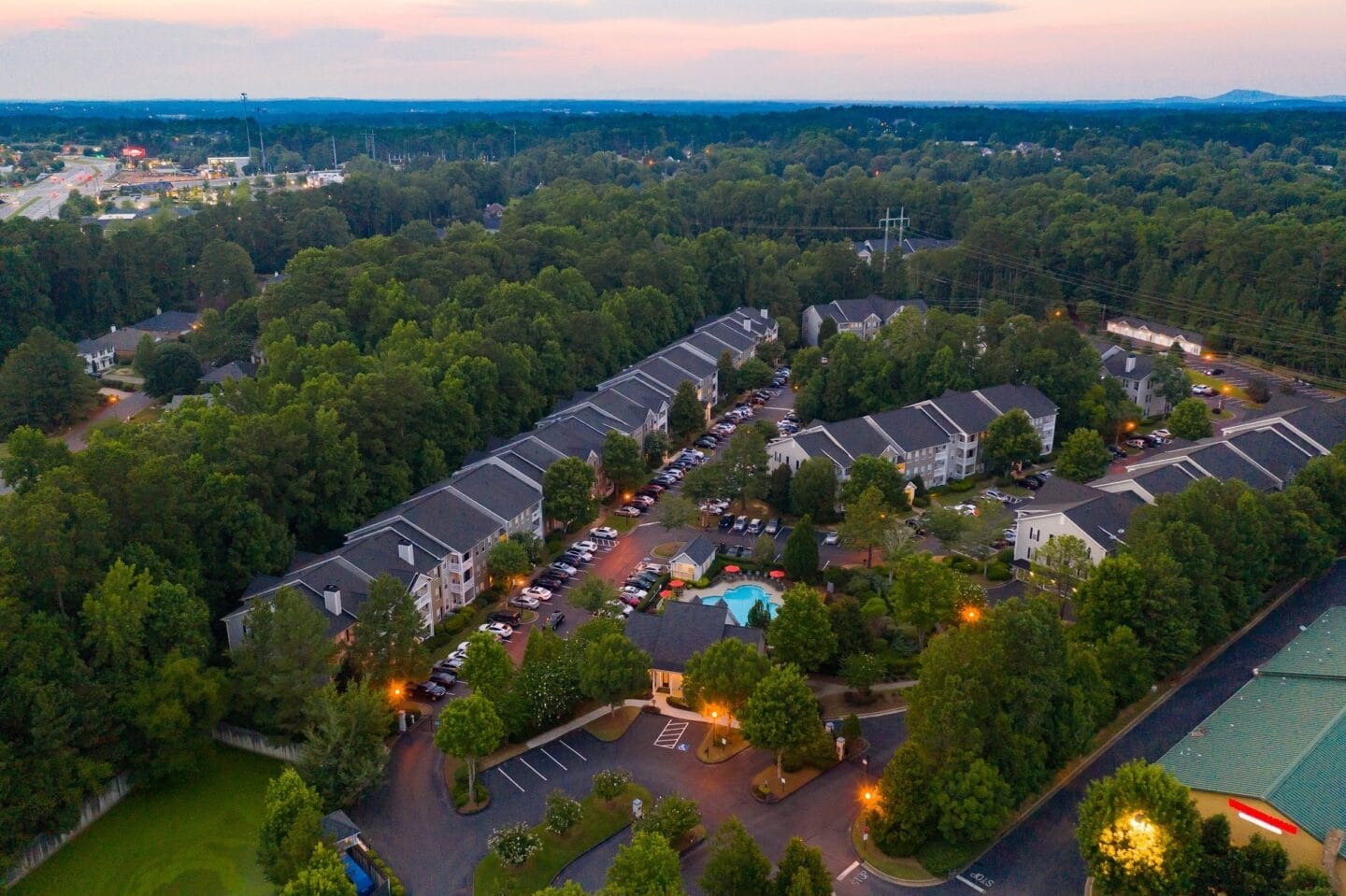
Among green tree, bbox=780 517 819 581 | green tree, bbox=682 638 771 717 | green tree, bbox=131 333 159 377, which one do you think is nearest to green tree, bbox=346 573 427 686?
green tree, bbox=682 638 771 717

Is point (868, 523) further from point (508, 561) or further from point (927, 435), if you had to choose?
point (508, 561)

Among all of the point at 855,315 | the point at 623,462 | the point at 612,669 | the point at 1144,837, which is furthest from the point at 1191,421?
the point at 612,669

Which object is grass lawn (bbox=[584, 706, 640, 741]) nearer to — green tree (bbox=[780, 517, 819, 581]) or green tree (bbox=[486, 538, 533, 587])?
green tree (bbox=[486, 538, 533, 587])

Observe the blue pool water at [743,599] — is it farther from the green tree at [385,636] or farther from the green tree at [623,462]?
the green tree at [385,636]

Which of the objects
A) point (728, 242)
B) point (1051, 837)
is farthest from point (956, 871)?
point (728, 242)

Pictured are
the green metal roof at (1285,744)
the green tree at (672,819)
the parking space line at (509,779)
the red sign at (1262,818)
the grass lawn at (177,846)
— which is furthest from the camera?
the parking space line at (509,779)

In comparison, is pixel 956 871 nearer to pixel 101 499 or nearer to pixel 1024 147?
pixel 101 499

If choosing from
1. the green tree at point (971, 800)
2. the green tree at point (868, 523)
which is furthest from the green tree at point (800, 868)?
the green tree at point (868, 523)
